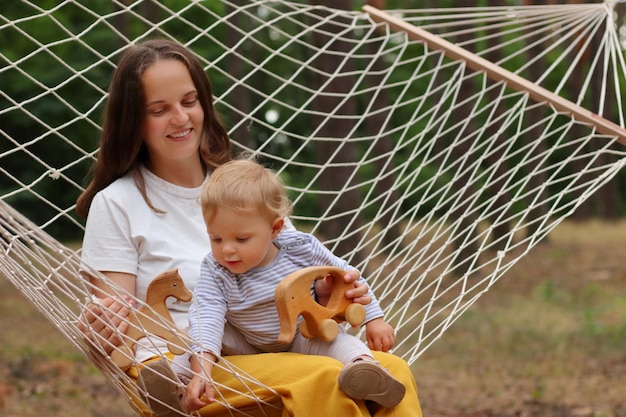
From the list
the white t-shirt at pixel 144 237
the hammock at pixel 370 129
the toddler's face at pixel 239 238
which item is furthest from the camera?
the hammock at pixel 370 129

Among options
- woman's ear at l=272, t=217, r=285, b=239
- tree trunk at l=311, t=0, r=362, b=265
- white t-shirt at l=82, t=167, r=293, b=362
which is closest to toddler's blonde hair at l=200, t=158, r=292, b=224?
woman's ear at l=272, t=217, r=285, b=239

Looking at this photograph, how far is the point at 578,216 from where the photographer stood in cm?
1387

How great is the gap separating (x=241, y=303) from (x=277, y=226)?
0.15m

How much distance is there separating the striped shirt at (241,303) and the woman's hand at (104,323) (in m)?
0.12

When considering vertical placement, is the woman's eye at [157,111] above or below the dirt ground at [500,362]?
above

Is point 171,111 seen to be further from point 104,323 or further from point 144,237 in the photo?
point 104,323

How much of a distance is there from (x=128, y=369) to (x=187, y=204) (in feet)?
1.30

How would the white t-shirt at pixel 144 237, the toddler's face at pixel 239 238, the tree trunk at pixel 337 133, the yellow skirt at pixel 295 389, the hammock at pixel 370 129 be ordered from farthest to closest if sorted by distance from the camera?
1. the tree trunk at pixel 337 133
2. the hammock at pixel 370 129
3. the white t-shirt at pixel 144 237
4. the toddler's face at pixel 239 238
5. the yellow skirt at pixel 295 389

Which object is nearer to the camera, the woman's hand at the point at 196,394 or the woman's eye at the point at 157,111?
the woman's hand at the point at 196,394

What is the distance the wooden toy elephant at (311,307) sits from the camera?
1.68m

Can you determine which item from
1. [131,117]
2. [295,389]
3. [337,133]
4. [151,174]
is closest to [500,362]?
[337,133]

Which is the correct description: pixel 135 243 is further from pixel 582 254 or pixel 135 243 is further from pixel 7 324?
pixel 582 254

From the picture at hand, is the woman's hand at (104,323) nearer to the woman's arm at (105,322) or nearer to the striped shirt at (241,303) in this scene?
the woman's arm at (105,322)

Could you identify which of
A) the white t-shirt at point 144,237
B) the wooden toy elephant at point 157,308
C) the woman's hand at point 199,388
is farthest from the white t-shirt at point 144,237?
the woman's hand at point 199,388
